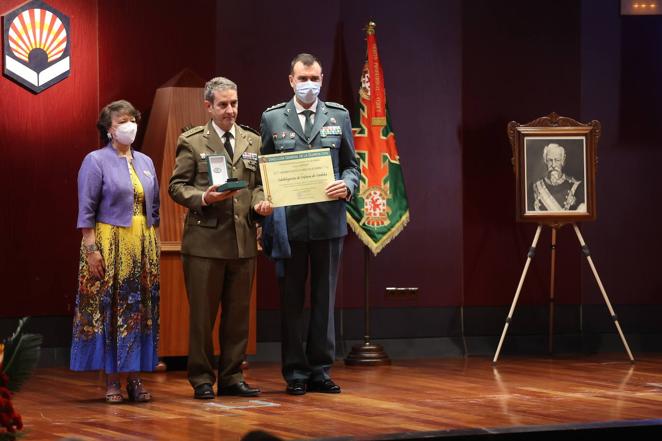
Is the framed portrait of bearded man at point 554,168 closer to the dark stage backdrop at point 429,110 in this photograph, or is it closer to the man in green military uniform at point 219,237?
the dark stage backdrop at point 429,110

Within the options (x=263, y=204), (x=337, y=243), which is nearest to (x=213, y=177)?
(x=263, y=204)

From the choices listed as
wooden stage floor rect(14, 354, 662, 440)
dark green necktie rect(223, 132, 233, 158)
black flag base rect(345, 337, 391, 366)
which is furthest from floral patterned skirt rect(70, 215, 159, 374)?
black flag base rect(345, 337, 391, 366)

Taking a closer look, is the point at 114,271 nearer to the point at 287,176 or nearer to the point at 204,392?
the point at 204,392

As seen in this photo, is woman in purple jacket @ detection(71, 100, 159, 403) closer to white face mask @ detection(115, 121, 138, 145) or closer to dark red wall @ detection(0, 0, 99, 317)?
white face mask @ detection(115, 121, 138, 145)

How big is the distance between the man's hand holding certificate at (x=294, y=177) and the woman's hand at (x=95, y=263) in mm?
823

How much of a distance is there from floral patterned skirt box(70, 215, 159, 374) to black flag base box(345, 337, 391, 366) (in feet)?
6.29

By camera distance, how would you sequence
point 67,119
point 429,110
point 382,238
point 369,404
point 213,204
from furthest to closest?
point 429,110 < point 382,238 < point 67,119 < point 213,204 < point 369,404

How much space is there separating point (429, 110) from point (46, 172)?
2453mm

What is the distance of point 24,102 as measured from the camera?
705 cm

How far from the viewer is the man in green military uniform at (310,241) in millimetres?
5785

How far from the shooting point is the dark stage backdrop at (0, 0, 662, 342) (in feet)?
23.4

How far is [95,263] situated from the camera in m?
5.53

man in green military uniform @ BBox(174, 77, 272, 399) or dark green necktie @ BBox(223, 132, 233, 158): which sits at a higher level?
dark green necktie @ BBox(223, 132, 233, 158)

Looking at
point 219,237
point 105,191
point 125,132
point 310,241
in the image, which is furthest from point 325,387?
point 125,132
